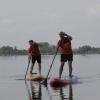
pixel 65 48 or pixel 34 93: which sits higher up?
pixel 65 48

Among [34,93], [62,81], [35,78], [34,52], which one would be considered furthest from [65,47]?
[34,93]

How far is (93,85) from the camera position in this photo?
20.6m

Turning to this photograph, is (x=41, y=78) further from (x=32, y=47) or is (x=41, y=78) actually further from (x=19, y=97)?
(x=19, y=97)

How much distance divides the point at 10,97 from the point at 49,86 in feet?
12.4

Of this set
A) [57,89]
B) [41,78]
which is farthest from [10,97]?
[41,78]

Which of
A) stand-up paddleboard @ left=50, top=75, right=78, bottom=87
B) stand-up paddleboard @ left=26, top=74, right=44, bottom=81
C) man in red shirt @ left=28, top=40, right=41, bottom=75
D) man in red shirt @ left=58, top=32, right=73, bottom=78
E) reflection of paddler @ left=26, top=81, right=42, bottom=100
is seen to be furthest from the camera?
man in red shirt @ left=28, top=40, right=41, bottom=75

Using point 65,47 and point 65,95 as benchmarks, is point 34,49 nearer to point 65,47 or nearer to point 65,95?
point 65,47

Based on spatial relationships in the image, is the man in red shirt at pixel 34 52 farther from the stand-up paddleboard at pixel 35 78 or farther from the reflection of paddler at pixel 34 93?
the reflection of paddler at pixel 34 93

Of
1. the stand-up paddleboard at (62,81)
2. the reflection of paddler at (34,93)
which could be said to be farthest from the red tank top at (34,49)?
the reflection of paddler at (34,93)

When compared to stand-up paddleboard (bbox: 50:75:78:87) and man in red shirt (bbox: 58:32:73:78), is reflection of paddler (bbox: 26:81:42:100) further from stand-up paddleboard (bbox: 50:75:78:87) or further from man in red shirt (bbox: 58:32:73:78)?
man in red shirt (bbox: 58:32:73:78)

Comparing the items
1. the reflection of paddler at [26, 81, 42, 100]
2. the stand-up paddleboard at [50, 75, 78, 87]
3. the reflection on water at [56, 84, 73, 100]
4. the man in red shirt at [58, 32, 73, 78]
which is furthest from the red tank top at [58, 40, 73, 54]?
the reflection on water at [56, 84, 73, 100]

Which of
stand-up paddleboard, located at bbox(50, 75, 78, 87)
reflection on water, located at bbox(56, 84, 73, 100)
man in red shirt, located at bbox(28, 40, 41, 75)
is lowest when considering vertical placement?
reflection on water, located at bbox(56, 84, 73, 100)

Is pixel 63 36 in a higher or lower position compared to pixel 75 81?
higher

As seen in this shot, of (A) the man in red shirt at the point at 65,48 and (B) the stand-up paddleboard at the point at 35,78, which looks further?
(B) the stand-up paddleboard at the point at 35,78
